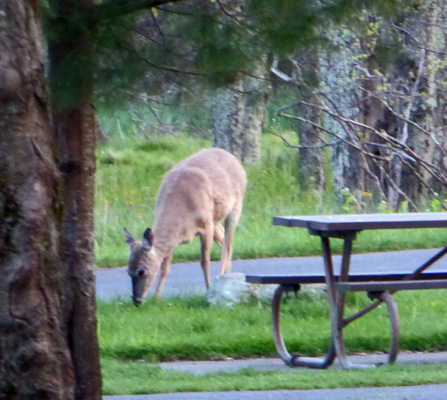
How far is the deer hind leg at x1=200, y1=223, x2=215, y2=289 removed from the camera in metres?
11.5

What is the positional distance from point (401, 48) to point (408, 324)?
335cm

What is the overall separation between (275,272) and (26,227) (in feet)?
25.9

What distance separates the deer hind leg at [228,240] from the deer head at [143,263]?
1.55 metres

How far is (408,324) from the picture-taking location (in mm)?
8648

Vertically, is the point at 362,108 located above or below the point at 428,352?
above

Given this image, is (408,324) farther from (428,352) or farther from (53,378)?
(53,378)

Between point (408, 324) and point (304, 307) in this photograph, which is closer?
point (408, 324)

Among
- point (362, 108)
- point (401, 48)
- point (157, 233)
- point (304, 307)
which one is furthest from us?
point (362, 108)

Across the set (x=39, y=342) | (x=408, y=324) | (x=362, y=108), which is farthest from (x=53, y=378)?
(x=362, y=108)

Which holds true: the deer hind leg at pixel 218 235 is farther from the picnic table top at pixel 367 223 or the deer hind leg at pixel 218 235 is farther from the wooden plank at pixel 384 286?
the wooden plank at pixel 384 286

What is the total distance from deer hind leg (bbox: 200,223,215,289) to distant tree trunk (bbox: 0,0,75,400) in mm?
6928

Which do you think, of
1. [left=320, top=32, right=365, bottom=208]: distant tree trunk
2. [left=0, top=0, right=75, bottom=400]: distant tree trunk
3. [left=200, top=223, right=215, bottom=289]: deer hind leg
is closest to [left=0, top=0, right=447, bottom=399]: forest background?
[left=0, top=0, right=75, bottom=400]: distant tree trunk

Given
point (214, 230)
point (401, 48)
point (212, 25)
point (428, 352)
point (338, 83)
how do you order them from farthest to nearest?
point (338, 83)
point (214, 230)
point (428, 352)
point (401, 48)
point (212, 25)

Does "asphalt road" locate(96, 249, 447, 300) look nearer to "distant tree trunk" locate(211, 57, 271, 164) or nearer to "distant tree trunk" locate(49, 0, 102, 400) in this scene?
"distant tree trunk" locate(211, 57, 271, 164)
